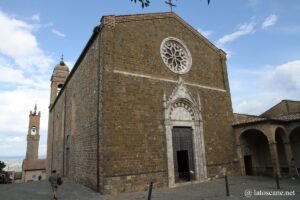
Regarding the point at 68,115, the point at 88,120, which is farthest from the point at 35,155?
the point at 88,120

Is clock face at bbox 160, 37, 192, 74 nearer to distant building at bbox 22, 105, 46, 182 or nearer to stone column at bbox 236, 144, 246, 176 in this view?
stone column at bbox 236, 144, 246, 176

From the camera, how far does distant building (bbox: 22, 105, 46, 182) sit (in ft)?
136

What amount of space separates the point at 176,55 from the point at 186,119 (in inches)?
165

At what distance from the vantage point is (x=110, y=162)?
33.2 ft

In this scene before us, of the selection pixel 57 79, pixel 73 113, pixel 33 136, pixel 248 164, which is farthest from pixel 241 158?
pixel 33 136

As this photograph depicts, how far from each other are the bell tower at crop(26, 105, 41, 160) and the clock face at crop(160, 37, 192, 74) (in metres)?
38.8

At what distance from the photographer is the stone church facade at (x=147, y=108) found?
35.3 feet

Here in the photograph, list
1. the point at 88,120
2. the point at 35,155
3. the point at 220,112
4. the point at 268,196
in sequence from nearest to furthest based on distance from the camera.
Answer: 1. the point at 268,196
2. the point at 88,120
3. the point at 220,112
4. the point at 35,155

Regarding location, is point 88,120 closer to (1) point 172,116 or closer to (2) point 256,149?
(1) point 172,116

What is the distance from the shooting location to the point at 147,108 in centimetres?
1206

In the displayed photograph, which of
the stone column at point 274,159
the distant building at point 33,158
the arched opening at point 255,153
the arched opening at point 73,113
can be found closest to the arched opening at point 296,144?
the arched opening at point 255,153

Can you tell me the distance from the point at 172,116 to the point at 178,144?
1598mm

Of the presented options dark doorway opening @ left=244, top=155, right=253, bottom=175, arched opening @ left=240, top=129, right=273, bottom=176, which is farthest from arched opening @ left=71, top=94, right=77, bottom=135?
dark doorway opening @ left=244, top=155, right=253, bottom=175

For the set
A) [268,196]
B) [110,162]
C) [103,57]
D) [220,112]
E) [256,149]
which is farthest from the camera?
[256,149]
